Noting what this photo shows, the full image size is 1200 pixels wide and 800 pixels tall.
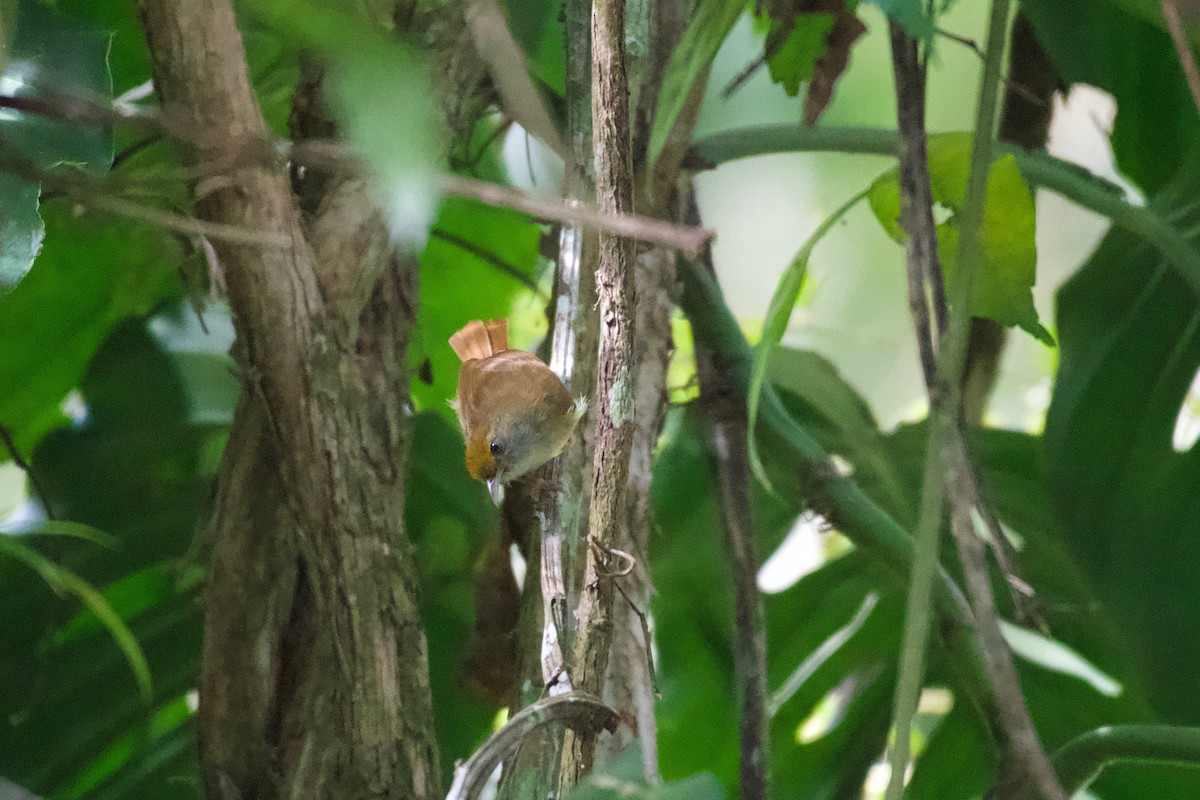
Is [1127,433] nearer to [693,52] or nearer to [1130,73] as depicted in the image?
[1130,73]

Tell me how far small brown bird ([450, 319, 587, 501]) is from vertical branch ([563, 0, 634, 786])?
0.18 meters

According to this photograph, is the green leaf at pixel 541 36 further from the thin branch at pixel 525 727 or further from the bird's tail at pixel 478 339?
the thin branch at pixel 525 727

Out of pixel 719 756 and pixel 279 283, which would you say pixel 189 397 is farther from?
pixel 719 756

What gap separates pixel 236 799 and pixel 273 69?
1.63ft

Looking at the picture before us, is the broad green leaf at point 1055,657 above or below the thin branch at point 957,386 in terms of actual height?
below

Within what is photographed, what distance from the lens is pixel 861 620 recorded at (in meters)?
1.08

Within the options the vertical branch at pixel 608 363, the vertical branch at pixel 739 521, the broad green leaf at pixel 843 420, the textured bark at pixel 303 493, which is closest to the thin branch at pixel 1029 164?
the vertical branch at pixel 739 521

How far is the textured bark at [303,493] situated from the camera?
0.59 m

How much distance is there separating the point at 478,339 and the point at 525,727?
444 millimetres

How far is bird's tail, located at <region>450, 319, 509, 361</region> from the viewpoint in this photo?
79 centimetres

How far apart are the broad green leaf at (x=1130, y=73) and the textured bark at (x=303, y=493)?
61 cm

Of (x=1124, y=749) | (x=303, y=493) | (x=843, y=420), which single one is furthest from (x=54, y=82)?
(x=1124, y=749)

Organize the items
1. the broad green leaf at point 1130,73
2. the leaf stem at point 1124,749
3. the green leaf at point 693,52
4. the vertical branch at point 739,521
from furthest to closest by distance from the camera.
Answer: the broad green leaf at point 1130,73 → the vertical branch at point 739,521 → the leaf stem at point 1124,749 → the green leaf at point 693,52

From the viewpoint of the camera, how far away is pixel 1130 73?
3.06 feet
